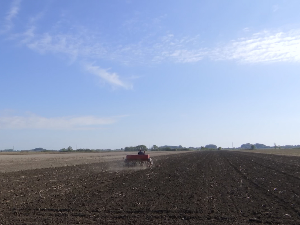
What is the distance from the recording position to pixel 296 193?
48.3 feet

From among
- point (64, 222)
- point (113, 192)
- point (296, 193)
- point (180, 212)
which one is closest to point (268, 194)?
point (296, 193)

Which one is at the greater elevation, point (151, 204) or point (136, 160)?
point (136, 160)

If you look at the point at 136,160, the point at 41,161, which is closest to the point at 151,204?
the point at 136,160

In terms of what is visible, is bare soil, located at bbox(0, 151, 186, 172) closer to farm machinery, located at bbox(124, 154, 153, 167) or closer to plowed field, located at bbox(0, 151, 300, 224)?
farm machinery, located at bbox(124, 154, 153, 167)

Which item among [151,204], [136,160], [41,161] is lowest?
[151,204]

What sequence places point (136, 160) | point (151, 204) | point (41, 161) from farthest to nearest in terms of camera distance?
point (41, 161), point (136, 160), point (151, 204)

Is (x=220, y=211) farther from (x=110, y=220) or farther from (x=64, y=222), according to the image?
(x=64, y=222)

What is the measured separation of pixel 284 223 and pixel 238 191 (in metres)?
6.24

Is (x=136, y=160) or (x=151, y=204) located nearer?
(x=151, y=204)

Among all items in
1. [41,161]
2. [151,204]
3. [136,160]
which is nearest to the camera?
[151,204]

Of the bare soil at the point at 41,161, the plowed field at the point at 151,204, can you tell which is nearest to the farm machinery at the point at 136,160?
the bare soil at the point at 41,161

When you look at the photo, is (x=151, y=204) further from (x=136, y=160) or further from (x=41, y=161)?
(x=41, y=161)

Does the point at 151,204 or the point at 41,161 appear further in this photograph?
the point at 41,161

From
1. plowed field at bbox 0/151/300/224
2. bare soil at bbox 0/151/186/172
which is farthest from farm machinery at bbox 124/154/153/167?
plowed field at bbox 0/151/300/224
